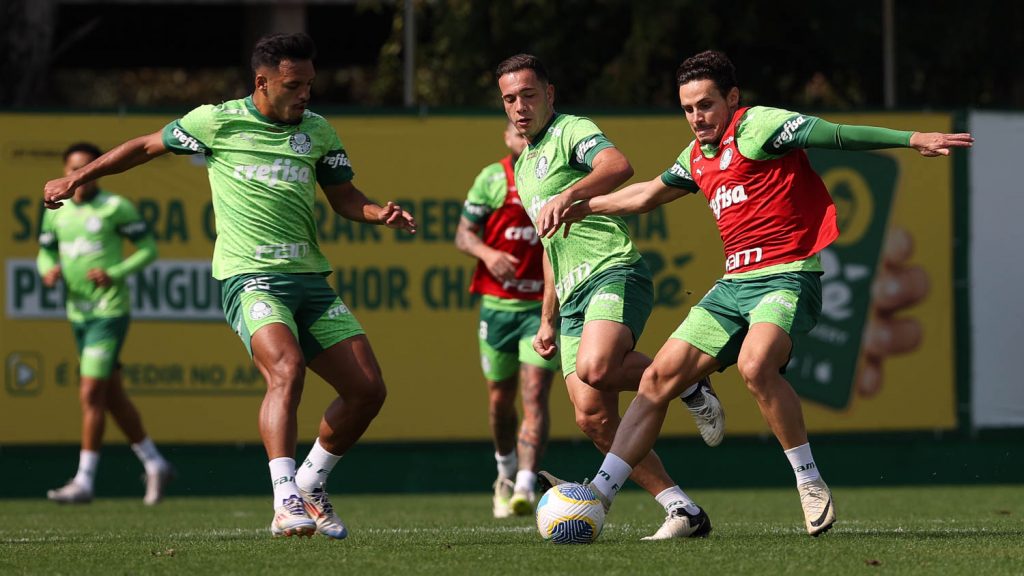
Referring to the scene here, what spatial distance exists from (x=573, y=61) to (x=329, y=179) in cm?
859

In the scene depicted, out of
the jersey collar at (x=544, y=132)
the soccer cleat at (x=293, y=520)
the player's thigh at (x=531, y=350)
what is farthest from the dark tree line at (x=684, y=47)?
the soccer cleat at (x=293, y=520)

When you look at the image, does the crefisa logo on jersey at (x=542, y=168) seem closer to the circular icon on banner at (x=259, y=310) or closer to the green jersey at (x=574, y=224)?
the green jersey at (x=574, y=224)

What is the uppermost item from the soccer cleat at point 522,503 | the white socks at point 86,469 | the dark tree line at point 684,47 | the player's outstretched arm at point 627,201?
the dark tree line at point 684,47

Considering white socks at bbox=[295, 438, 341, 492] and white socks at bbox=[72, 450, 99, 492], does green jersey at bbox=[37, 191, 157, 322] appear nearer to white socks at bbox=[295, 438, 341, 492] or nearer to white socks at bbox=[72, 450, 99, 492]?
white socks at bbox=[72, 450, 99, 492]

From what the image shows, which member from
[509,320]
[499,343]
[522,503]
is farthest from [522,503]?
[509,320]

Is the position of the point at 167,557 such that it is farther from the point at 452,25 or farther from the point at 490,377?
the point at 452,25

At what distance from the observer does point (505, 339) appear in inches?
419

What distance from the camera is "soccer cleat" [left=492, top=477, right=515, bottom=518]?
10359 mm

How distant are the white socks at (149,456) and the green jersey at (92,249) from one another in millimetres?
968

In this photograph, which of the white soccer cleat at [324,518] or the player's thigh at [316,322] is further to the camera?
the player's thigh at [316,322]

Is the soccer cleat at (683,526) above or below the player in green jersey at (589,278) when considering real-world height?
below

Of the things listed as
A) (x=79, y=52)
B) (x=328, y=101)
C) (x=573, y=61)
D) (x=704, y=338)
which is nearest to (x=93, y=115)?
(x=573, y=61)

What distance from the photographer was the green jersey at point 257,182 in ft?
24.8

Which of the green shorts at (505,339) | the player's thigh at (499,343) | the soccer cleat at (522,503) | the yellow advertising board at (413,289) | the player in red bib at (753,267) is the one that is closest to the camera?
the player in red bib at (753,267)
